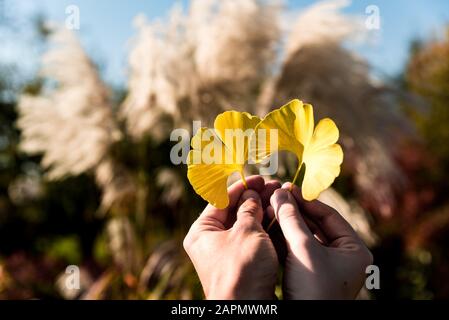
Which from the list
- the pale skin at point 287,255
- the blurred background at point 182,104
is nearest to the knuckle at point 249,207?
the pale skin at point 287,255

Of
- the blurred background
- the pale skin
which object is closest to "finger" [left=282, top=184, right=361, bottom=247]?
the pale skin

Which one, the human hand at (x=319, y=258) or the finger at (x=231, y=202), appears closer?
the human hand at (x=319, y=258)

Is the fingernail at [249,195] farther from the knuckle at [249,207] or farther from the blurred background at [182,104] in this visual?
the blurred background at [182,104]

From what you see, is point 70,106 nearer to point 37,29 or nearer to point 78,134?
point 78,134

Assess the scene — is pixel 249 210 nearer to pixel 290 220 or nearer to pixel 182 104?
pixel 290 220

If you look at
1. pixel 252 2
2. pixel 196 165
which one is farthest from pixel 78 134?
pixel 196 165

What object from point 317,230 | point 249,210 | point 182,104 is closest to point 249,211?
point 249,210
